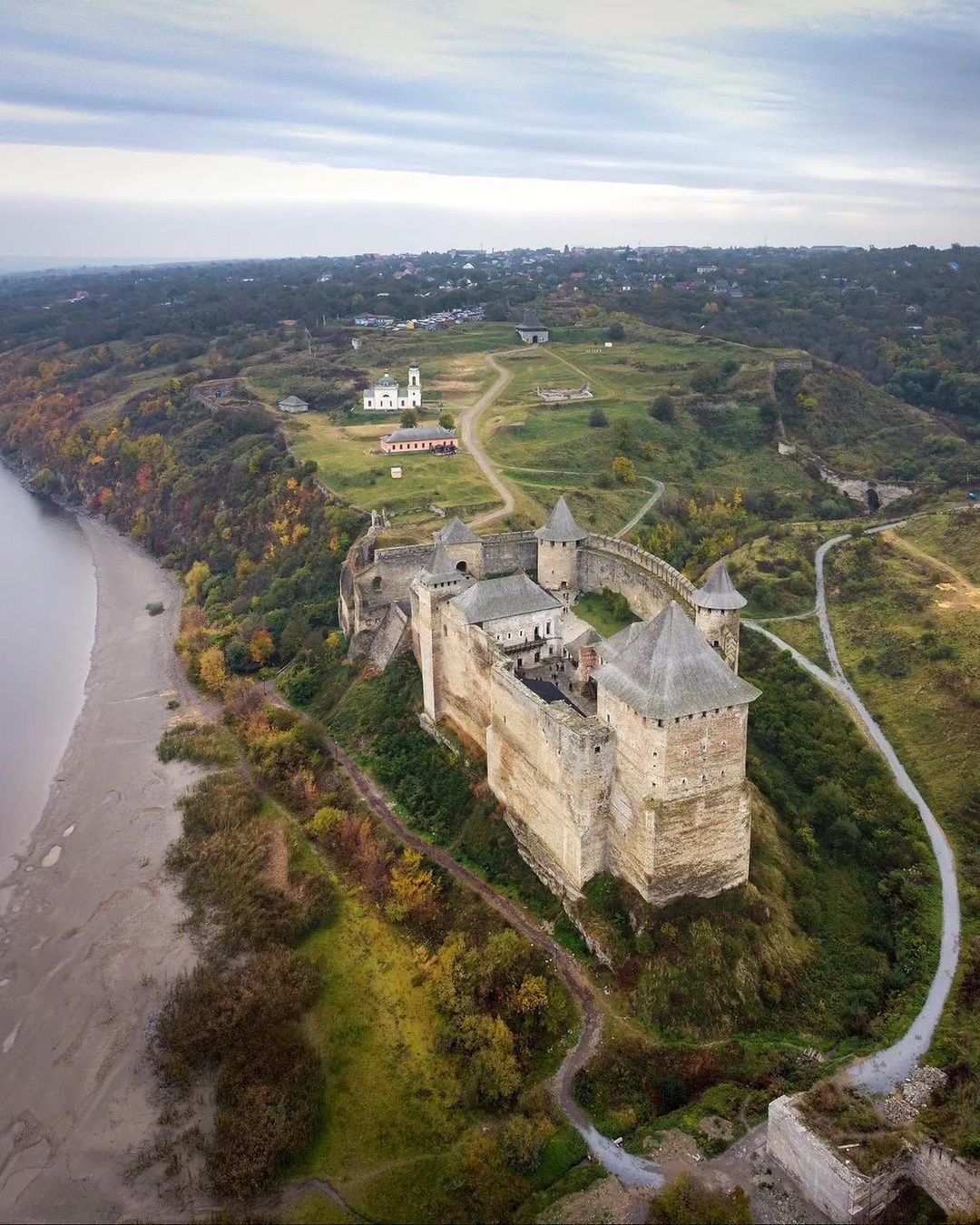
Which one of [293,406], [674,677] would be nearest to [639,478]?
[293,406]

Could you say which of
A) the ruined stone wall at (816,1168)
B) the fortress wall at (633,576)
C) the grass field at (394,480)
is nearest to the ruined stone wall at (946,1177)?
the ruined stone wall at (816,1168)

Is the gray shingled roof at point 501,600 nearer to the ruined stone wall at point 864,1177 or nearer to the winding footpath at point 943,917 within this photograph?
the winding footpath at point 943,917

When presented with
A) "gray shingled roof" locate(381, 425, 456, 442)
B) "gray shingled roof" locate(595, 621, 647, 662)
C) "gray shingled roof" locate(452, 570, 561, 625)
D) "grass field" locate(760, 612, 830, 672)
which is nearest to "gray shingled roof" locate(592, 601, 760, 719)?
"gray shingled roof" locate(595, 621, 647, 662)

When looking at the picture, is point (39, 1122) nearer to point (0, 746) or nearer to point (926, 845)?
point (0, 746)

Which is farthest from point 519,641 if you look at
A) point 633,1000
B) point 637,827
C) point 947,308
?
point 947,308

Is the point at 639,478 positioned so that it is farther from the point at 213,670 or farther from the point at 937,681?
the point at 213,670

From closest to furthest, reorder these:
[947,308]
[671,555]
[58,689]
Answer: [58,689] < [671,555] < [947,308]
